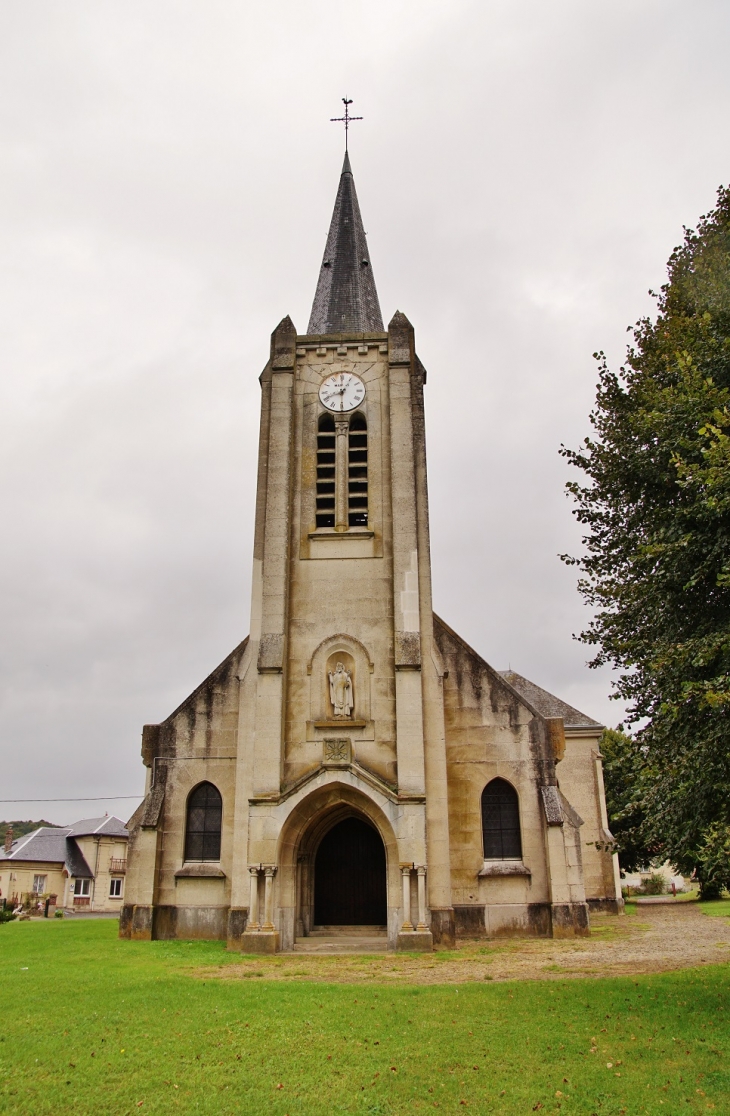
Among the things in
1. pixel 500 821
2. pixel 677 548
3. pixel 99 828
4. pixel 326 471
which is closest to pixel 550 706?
pixel 500 821

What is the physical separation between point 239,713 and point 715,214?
1655 centimetres

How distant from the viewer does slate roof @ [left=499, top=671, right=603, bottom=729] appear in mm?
34812

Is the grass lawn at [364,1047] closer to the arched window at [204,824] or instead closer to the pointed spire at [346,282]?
the arched window at [204,824]

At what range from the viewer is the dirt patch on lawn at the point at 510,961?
1532 cm

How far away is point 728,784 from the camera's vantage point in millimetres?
11781

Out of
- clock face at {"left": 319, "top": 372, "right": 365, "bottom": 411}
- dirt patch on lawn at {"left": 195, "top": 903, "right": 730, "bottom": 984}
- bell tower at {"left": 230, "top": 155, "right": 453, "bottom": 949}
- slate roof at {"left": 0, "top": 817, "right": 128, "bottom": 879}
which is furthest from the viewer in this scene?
slate roof at {"left": 0, "top": 817, "right": 128, "bottom": 879}

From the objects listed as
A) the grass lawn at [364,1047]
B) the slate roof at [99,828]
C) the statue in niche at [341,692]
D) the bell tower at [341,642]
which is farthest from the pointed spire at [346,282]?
the slate roof at [99,828]

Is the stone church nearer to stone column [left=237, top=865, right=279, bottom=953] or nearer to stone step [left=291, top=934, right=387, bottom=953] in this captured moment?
stone column [left=237, top=865, right=279, bottom=953]

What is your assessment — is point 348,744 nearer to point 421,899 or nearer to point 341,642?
point 341,642

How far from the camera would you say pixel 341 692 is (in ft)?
73.5

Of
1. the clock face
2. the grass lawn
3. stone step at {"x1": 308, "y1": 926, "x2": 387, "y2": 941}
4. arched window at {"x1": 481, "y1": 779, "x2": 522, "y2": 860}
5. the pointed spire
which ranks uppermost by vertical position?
the pointed spire

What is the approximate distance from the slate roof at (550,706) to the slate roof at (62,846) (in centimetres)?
3541

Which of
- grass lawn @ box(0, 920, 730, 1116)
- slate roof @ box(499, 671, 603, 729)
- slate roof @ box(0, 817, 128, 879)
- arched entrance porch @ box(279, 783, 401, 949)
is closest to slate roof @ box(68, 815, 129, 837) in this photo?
slate roof @ box(0, 817, 128, 879)

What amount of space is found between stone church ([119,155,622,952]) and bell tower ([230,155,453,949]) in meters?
0.05
